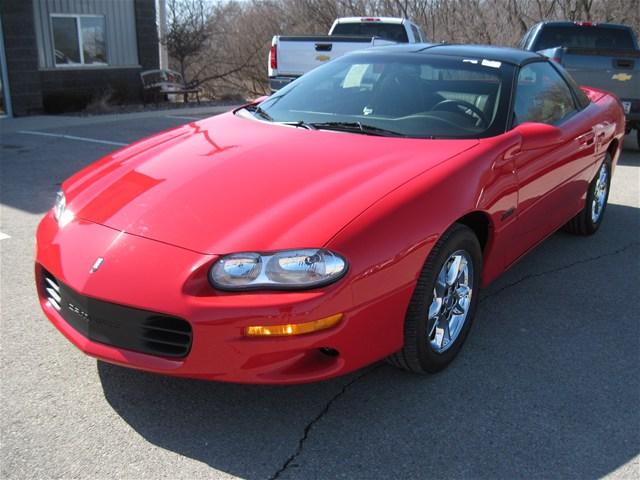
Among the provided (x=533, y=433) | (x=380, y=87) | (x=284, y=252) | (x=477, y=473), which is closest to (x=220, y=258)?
(x=284, y=252)

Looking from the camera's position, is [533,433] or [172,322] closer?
[172,322]

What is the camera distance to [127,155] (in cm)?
365

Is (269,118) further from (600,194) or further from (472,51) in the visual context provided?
(600,194)

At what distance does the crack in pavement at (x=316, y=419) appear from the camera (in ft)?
8.16

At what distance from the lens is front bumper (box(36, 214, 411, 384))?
243 centimetres

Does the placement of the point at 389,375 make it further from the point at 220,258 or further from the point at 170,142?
the point at 170,142

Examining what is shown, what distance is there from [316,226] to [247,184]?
0.55m

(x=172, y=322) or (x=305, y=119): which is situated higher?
(x=305, y=119)

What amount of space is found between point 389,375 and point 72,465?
1.47 m

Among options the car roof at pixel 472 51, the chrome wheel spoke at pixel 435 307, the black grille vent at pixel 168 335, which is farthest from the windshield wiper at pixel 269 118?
the black grille vent at pixel 168 335

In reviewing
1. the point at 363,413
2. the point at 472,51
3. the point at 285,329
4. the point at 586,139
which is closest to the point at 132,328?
the point at 285,329

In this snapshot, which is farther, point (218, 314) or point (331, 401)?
point (331, 401)

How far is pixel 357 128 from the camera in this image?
3703 mm

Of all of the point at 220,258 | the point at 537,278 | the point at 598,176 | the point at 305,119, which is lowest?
the point at 537,278
